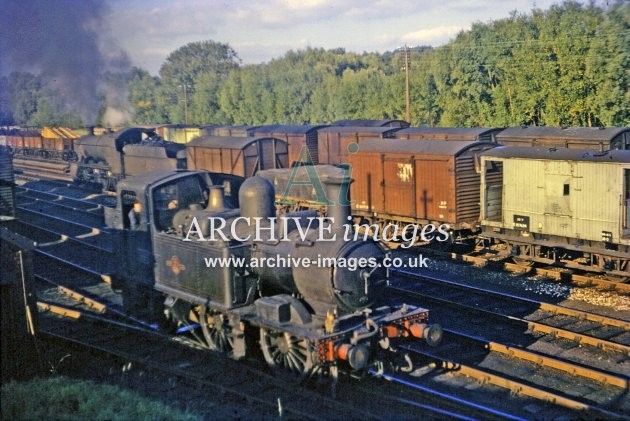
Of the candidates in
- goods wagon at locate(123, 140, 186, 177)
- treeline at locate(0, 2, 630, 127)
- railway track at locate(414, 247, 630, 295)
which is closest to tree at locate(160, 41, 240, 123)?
treeline at locate(0, 2, 630, 127)

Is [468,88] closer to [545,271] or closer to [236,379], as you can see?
[545,271]

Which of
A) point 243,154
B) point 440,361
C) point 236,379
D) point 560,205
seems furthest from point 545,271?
point 243,154

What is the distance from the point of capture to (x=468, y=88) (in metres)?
37.8

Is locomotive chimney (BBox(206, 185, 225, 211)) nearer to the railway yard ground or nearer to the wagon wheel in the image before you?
the wagon wheel

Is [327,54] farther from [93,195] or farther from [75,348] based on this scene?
[75,348]

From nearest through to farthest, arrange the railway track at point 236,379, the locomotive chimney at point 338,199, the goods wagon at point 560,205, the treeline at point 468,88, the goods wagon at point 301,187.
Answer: the railway track at point 236,379 → the locomotive chimney at point 338,199 → the goods wagon at point 560,205 → the goods wagon at point 301,187 → the treeline at point 468,88

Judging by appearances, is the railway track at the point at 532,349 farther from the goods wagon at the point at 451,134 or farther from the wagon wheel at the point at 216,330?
the goods wagon at the point at 451,134

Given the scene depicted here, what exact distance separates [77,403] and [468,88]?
32849mm

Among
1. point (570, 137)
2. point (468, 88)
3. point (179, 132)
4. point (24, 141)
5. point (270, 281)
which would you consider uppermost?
point (468, 88)

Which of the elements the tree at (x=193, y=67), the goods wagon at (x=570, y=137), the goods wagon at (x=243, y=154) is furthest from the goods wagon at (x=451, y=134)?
the tree at (x=193, y=67)

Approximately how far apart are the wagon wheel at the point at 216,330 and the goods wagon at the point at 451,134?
45.0 ft

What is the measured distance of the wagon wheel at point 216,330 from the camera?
10.5 meters

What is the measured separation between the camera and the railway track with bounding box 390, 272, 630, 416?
30.2ft

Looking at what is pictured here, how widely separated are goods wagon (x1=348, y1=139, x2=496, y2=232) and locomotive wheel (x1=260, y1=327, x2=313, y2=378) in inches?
377
